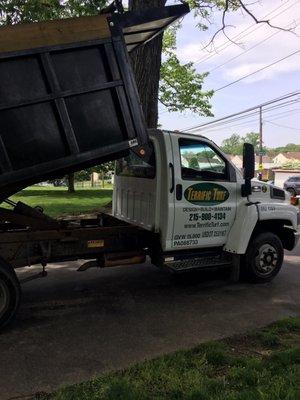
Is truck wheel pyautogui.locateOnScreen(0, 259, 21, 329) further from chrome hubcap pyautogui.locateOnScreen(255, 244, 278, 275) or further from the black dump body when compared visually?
chrome hubcap pyautogui.locateOnScreen(255, 244, 278, 275)

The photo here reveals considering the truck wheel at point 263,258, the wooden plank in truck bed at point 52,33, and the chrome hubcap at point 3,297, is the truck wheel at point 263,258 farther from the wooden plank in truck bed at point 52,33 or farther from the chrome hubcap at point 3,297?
the wooden plank in truck bed at point 52,33

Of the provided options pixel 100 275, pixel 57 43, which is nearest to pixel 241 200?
pixel 100 275

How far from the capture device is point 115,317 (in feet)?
19.0

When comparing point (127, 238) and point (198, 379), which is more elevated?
point (127, 238)

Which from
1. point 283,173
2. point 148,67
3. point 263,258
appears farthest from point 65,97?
point 283,173

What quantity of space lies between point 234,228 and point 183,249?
2.92 ft

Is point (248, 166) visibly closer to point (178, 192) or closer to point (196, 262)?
point (178, 192)

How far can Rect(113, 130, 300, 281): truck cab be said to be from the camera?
6.42 meters

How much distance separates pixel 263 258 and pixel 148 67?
Result: 5909 mm

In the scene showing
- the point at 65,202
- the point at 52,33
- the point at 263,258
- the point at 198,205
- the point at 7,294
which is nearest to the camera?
the point at 52,33

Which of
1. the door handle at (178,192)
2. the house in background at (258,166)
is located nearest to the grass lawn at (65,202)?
the house in background at (258,166)

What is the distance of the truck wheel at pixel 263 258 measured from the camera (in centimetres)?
720

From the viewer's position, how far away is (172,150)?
21.1ft

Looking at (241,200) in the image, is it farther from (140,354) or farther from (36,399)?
(36,399)
